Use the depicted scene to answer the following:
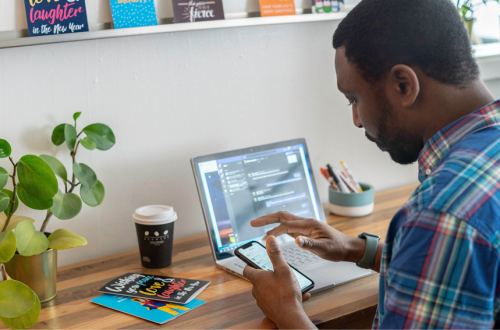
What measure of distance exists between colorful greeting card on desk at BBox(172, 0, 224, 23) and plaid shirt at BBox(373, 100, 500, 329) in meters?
0.80

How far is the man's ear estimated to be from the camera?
68cm

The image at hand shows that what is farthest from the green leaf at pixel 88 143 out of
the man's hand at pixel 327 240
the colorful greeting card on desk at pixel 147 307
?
the man's hand at pixel 327 240

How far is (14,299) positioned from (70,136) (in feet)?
1.38

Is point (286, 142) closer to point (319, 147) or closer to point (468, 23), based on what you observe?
point (319, 147)

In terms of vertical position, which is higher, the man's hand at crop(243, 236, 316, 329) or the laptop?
the laptop

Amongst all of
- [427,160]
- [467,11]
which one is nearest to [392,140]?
[427,160]

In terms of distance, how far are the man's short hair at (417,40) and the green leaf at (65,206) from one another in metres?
0.68

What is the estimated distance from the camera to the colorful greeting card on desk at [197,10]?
1154 millimetres

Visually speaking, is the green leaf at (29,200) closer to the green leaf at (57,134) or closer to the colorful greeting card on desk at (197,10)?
the green leaf at (57,134)

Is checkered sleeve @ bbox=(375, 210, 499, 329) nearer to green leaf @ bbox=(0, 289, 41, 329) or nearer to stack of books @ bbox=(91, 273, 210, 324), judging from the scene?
stack of books @ bbox=(91, 273, 210, 324)

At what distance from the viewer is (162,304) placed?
91cm

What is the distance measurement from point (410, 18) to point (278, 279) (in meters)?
0.53

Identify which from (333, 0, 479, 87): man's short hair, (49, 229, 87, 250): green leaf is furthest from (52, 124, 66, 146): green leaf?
(333, 0, 479, 87): man's short hair

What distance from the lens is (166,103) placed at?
48.5 inches
